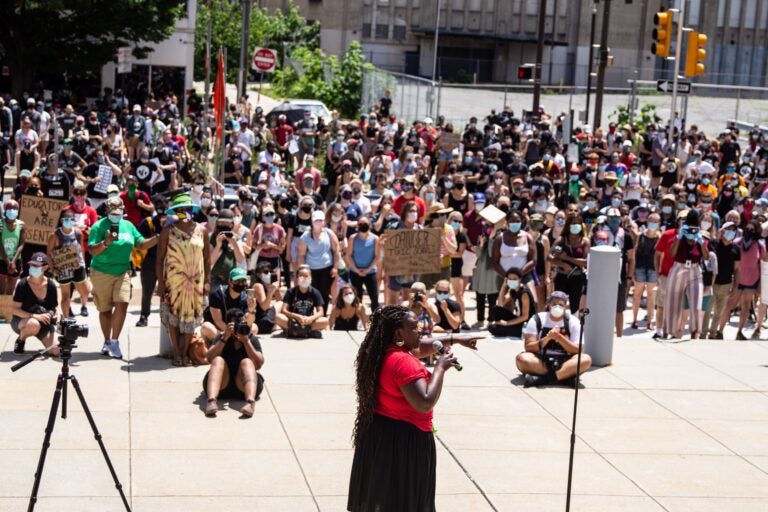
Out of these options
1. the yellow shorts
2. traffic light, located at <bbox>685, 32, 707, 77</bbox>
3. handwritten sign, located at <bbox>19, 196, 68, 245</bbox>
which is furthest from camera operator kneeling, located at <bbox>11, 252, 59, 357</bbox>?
traffic light, located at <bbox>685, 32, 707, 77</bbox>

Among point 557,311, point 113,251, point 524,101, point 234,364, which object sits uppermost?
point 524,101

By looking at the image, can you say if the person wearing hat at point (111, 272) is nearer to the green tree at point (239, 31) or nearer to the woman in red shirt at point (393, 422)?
the woman in red shirt at point (393, 422)

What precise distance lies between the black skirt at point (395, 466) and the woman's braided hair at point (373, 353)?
10 centimetres

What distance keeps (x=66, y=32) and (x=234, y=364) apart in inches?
1124

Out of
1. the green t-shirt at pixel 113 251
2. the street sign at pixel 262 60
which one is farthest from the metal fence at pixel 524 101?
the green t-shirt at pixel 113 251

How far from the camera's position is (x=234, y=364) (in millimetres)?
10492

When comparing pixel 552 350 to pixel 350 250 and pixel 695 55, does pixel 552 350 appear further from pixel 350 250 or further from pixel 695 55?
pixel 695 55

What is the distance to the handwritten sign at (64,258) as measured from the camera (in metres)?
13.1

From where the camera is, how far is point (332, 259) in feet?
49.2

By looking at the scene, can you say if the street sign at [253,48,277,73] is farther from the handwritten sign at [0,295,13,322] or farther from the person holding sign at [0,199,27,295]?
the handwritten sign at [0,295,13,322]

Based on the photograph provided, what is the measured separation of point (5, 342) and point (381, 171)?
1145 cm

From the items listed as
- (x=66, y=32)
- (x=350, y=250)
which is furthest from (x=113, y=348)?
(x=66, y=32)

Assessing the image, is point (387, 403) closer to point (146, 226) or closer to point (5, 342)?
point (5, 342)

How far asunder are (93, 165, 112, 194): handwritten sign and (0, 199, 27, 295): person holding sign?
4.45m
